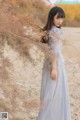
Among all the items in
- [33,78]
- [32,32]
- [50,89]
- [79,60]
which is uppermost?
[32,32]

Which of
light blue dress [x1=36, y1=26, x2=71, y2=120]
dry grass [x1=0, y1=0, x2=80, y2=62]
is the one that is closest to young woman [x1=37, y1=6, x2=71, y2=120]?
light blue dress [x1=36, y1=26, x2=71, y2=120]

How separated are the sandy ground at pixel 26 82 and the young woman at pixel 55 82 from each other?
0.07m

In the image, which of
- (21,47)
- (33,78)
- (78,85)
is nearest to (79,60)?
(21,47)

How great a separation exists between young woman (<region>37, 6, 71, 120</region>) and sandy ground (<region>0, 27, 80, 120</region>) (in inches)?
2.7

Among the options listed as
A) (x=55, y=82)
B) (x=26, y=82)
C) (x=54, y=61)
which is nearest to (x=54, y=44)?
(x=54, y=61)

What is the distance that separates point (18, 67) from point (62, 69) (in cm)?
335

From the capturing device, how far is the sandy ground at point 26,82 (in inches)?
109

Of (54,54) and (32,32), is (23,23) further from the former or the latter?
(54,54)

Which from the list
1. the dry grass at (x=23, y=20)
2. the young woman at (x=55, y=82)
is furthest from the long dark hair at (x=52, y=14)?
the dry grass at (x=23, y=20)

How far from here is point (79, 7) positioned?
6.96 m

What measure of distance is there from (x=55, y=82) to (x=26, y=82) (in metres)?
2.46

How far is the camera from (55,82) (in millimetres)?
3064

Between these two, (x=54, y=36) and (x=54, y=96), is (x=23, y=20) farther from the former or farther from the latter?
(x=54, y=96)

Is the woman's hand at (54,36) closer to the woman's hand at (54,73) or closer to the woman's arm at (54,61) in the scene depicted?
the woman's arm at (54,61)
